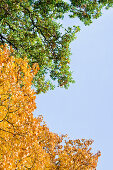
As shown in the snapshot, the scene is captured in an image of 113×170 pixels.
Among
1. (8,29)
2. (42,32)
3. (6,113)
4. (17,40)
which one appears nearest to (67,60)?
(42,32)

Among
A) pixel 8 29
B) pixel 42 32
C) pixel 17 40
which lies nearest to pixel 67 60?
pixel 42 32

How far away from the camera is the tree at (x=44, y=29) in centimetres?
1427

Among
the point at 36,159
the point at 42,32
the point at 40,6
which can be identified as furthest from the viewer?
the point at 42,32

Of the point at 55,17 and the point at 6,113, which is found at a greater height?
the point at 55,17

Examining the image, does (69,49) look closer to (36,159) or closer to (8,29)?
(8,29)

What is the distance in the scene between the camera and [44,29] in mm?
15664

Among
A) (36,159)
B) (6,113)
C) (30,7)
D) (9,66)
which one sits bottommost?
(36,159)

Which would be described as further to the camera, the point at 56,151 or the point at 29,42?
the point at 56,151

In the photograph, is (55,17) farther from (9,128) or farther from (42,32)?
(9,128)

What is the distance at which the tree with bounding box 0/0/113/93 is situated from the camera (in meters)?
14.3

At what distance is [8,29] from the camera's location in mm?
17172

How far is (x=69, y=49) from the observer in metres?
16.1

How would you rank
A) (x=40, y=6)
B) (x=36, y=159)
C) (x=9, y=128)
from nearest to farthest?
(x=9, y=128) < (x=36, y=159) < (x=40, y=6)

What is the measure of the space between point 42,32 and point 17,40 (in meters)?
2.24
